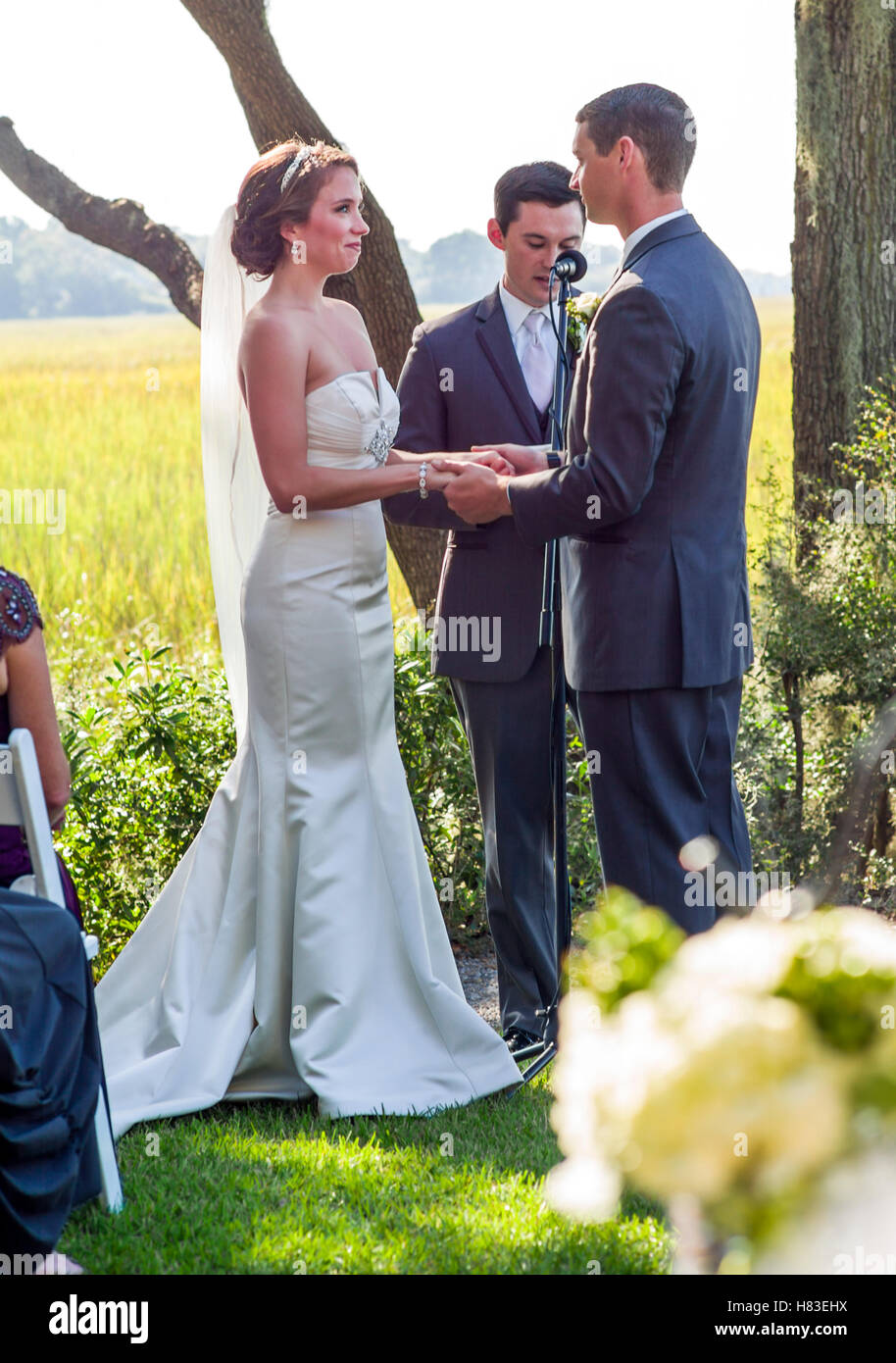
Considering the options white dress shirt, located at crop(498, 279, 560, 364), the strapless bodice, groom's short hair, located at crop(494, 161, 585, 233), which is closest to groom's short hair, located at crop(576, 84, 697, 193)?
groom's short hair, located at crop(494, 161, 585, 233)

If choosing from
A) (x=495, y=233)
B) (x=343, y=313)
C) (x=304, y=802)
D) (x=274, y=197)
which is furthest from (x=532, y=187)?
(x=304, y=802)

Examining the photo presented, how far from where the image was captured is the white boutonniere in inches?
143

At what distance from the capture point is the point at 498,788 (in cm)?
396

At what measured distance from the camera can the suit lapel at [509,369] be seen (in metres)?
3.98

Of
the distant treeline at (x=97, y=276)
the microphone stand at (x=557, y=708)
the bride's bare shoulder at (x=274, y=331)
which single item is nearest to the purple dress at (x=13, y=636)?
the bride's bare shoulder at (x=274, y=331)

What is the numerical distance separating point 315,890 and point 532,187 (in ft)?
6.87

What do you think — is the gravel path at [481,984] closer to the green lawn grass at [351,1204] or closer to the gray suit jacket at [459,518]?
the green lawn grass at [351,1204]

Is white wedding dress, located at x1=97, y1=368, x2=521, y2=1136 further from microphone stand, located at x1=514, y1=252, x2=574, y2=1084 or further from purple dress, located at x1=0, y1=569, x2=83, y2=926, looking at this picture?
purple dress, located at x1=0, y1=569, x2=83, y2=926

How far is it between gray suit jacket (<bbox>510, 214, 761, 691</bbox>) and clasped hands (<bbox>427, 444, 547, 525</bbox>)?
131mm

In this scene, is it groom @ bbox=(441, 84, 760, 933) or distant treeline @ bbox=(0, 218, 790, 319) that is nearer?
groom @ bbox=(441, 84, 760, 933)

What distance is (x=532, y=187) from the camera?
386 centimetres

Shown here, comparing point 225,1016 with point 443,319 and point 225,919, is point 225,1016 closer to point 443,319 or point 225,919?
point 225,919

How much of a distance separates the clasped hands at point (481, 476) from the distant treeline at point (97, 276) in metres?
38.8
